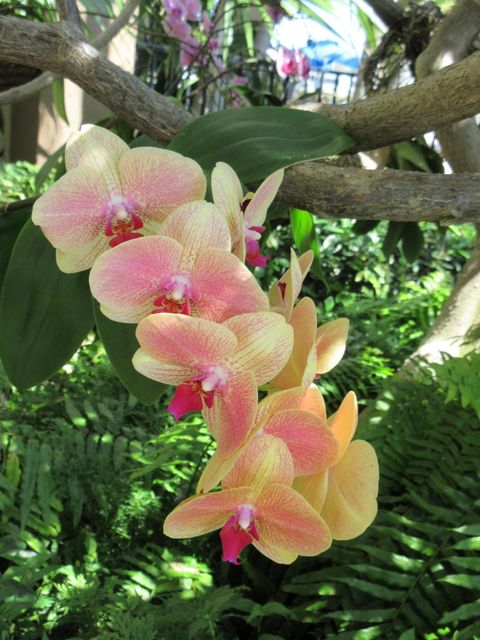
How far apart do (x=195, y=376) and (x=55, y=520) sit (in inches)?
42.2

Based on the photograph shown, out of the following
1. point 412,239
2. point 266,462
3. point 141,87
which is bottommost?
point 412,239

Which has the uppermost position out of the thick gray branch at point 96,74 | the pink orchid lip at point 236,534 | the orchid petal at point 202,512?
the thick gray branch at point 96,74

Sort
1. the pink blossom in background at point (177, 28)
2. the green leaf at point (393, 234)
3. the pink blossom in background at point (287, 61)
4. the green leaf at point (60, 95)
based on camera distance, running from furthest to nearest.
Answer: the pink blossom in background at point (287, 61) < the pink blossom in background at point (177, 28) < the green leaf at point (60, 95) < the green leaf at point (393, 234)

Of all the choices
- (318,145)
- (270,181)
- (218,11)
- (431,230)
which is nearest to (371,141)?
(318,145)

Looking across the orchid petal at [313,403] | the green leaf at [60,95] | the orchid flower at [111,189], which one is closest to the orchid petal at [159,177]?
the orchid flower at [111,189]

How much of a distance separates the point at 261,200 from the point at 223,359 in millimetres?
90

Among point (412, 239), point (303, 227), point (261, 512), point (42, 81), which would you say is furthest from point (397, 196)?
point (412, 239)

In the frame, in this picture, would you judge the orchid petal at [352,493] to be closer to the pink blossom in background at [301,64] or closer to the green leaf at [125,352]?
the green leaf at [125,352]

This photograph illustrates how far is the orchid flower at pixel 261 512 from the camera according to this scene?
0.26 meters

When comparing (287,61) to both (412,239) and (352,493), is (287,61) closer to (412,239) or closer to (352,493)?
(412,239)

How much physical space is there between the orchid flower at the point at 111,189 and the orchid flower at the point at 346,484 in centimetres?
12

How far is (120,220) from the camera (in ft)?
1.00

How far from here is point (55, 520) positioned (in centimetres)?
124

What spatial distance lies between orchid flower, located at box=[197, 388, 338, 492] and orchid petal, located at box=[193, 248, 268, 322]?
38mm
